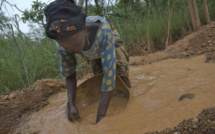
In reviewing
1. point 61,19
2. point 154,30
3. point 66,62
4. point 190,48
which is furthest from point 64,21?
point 154,30

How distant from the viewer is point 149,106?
1749 millimetres

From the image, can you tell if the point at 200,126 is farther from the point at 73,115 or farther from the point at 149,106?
the point at 73,115

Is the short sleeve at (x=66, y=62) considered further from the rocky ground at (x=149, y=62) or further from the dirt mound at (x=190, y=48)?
the dirt mound at (x=190, y=48)

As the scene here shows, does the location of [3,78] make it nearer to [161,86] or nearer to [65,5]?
[65,5]

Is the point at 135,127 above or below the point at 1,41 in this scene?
below

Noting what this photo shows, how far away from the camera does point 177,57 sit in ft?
10.9

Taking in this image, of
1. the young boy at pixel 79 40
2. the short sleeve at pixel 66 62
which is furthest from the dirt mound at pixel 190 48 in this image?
the short sleeve at pixel 66 62

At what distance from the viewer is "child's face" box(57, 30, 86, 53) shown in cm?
140

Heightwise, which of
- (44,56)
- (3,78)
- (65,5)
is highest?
(65,5)

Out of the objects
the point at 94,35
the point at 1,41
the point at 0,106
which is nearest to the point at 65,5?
the point at 94,35

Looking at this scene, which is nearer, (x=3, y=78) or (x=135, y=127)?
(x=135, y=127)

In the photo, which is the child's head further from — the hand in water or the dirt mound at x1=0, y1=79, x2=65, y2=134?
the dirt mound at x1=0, y1=79, x2=65, y2=134

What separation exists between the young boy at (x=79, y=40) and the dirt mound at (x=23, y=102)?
77 centimetres

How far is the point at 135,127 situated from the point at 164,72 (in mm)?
1442
